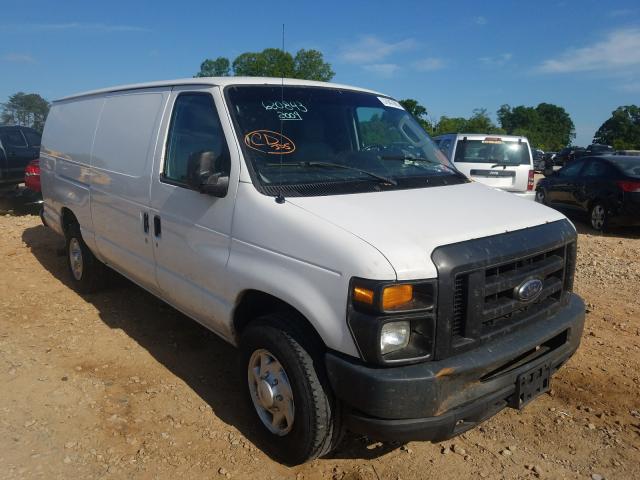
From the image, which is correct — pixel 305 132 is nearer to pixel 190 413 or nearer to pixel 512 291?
pixel 512 291

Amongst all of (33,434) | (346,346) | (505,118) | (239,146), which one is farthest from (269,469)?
(505,118)

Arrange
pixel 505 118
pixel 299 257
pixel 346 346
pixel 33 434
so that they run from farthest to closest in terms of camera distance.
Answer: pixel 505 118 < pixel 33 434 < pixel 299 257 < pixel 346 346

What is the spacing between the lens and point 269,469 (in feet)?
9.98

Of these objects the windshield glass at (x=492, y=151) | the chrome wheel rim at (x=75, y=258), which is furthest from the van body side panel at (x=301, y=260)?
the windshield glass at (x=492, y=151)

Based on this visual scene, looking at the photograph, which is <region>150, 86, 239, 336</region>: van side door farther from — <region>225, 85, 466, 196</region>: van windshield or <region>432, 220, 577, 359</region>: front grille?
<region>432, 220, 577, 359</region>: front grille

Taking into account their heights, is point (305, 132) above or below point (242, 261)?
above

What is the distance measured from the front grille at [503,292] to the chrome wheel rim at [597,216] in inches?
306

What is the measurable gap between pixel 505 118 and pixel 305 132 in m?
106

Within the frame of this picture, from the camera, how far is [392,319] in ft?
7.93

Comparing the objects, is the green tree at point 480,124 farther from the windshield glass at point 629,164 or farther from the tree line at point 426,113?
the windshield glass at point 629,164

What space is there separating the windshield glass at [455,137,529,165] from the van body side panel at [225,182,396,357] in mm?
8072

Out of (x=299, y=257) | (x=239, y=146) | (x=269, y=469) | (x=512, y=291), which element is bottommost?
(x=269, y=469)

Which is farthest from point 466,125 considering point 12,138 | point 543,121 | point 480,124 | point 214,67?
point 543,121

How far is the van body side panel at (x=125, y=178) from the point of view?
4.09 meters
